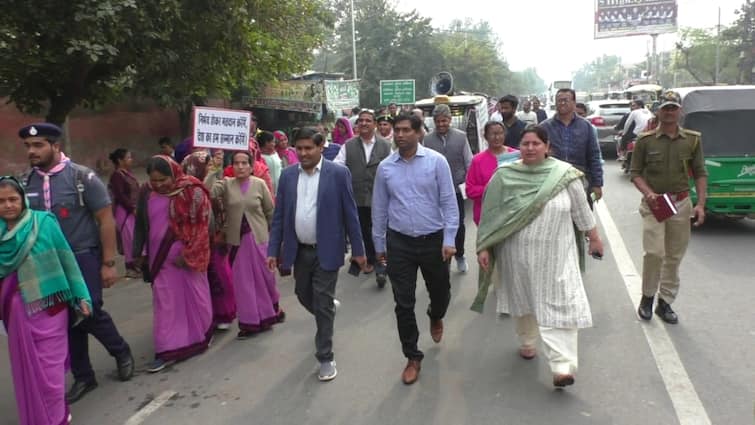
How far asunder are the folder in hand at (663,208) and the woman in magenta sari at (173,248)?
3.52m

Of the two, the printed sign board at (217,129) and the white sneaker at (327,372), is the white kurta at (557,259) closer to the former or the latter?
the white sneaker at (327,372)

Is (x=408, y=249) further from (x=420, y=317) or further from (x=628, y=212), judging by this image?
(x=628, y=212)

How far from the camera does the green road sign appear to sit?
19.9m

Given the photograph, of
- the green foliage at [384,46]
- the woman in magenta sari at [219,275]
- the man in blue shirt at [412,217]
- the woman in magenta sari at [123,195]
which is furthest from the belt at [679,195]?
the green foliage at [384,46]

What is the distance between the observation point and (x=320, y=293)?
4266mm

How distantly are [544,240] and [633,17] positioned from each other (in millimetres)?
43047

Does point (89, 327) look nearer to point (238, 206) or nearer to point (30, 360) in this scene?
point (30, 360)

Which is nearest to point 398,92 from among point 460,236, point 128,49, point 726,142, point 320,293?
point 726,142

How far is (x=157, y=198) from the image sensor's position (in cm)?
458

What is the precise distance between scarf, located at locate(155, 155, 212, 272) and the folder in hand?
352 cm

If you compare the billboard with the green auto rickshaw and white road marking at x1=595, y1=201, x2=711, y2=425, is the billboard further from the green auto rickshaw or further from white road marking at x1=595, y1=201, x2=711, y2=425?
white road marking at x1=595, y1=201, x2=711, y2=425

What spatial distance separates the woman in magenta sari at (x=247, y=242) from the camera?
518 cm

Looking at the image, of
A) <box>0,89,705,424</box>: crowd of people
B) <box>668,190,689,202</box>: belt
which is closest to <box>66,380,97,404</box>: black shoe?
<box>0,89,705,424</box>: crowd of people

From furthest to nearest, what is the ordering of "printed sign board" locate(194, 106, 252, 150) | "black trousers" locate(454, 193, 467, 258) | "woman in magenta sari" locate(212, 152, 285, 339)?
"black trousers" locate(454, 193, 467, 258), "printed sign board" locate(194, 106, 252, 150), "woman in magenta sari" locate(212, 152, 285, 339)
